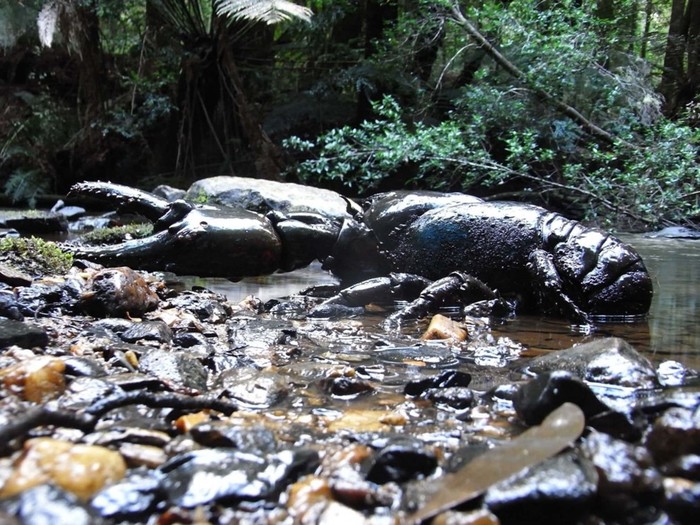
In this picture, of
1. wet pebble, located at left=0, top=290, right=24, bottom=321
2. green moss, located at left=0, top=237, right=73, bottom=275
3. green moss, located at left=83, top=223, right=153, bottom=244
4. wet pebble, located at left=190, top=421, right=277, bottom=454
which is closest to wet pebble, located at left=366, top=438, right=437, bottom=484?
wet pebble, located at left=190, top=421, right=277, bottom=454

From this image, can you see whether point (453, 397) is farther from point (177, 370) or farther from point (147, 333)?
point (147, 333)

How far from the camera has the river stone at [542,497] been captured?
1.14 metres

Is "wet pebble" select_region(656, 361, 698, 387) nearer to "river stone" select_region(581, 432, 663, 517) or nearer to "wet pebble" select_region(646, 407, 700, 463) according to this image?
Result: "wet pebble" select_region(646, 407, 700, 463)

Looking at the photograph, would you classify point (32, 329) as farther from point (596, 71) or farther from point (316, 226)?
point (596, 71)

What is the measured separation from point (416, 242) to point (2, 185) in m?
11.7

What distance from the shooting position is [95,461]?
1.26 metres

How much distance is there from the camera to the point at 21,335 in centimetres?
214

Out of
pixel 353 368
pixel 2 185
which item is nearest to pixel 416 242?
pixel 353 368

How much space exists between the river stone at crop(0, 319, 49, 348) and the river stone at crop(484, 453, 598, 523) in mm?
1825

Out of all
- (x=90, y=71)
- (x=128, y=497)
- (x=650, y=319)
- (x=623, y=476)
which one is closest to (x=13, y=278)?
(x=128, y=497)

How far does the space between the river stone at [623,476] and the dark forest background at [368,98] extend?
5.94 meters

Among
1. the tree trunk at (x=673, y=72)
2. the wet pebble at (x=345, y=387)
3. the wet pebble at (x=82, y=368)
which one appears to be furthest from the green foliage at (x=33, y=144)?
the tree trunk at (x=673, y=72)

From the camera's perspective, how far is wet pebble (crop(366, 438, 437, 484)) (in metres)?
1.32

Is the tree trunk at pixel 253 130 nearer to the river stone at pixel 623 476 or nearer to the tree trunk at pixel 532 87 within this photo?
the tree trunk at pixel 532 87
